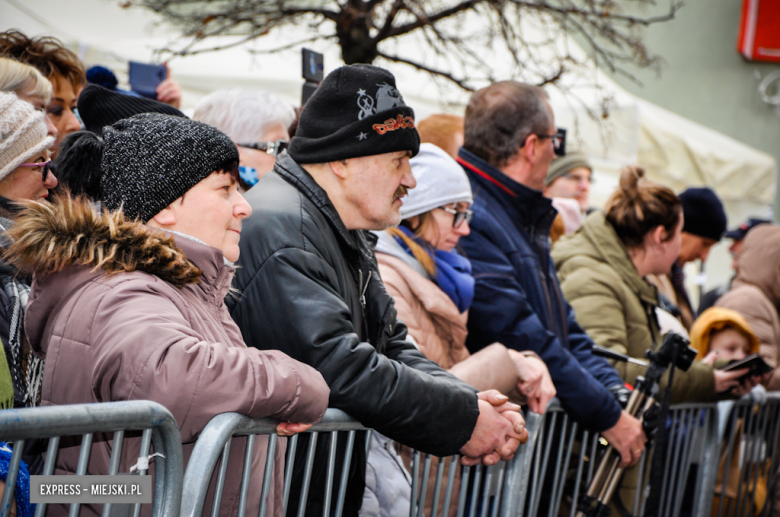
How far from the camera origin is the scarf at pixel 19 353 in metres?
1.86

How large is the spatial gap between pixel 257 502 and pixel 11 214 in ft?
3.52

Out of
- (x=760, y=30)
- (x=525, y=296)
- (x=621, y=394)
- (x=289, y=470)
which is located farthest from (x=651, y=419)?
(x=760, y=30)

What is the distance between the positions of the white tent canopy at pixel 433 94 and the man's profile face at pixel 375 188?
3599 mm

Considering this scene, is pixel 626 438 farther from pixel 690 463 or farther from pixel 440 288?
pixel 440 288

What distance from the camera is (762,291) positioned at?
512 cm

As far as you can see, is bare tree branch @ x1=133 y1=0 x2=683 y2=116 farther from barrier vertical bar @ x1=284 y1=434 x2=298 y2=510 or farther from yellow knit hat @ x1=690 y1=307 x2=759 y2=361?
barrier vertical bar @ x1=284 y1=434 x2=298 y2=510

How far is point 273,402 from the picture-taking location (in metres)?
1.60

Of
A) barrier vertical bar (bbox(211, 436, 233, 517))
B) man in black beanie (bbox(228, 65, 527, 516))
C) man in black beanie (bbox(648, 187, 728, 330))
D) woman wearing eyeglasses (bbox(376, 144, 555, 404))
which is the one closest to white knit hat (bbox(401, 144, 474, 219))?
woman wearing eyeglasses (bbox(376, 144, 555, 404))

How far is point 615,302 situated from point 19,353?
107 inches

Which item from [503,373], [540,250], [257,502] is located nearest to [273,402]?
[257,502]

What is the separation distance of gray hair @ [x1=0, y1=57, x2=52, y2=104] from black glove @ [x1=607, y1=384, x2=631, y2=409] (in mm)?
2597

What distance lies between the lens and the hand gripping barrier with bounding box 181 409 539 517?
1562mm

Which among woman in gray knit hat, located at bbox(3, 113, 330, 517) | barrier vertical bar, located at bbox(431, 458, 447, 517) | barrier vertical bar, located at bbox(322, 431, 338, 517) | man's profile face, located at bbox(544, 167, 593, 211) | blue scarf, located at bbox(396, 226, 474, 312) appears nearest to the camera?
woman in gray knit hat, located at bbox(3, 113, 330, 517)

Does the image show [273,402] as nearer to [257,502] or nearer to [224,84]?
[257,502]
